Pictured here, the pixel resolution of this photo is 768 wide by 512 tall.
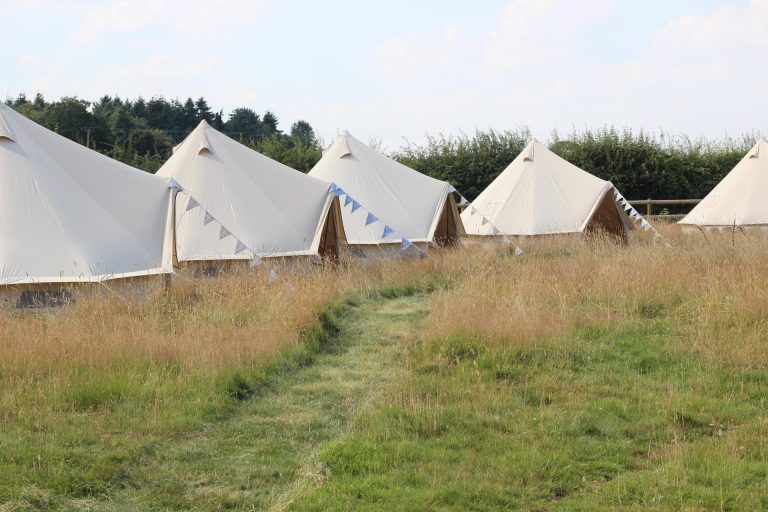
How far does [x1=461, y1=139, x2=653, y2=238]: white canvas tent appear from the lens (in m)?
18.6

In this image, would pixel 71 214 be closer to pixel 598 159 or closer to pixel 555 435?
pixel 555 435

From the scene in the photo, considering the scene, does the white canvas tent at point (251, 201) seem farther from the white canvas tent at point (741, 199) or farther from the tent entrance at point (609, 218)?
the white canvas tent at point (741, 199)

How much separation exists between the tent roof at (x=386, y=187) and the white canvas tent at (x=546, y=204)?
115 centimetres

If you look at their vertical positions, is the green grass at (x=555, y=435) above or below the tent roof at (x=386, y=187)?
below

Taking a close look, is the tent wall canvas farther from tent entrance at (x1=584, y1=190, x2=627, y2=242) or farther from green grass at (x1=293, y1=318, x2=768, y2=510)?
green grass at (x1=293, y1=318, x2=768, y2=510)

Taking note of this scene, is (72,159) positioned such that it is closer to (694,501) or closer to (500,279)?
(500,279)

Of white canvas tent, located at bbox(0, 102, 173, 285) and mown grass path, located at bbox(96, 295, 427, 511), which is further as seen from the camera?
white canvas tent, located at bbox(0, 102, 173, 285)

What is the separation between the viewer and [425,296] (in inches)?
454

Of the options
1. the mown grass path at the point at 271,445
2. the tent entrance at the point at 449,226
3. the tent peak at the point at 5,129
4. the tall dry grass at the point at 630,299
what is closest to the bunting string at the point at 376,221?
the tent entrance at the point at 449,226

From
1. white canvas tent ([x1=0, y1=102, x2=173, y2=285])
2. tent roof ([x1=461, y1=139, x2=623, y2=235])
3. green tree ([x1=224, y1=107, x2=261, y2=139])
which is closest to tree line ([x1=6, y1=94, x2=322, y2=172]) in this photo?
green tree ([x1=224, y1=107, x2=261, y2=139])

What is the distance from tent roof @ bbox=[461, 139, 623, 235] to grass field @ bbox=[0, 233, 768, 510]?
8.39 meters

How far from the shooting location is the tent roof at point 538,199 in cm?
1859

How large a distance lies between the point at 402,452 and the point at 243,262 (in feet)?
26.4

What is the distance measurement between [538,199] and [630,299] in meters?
9.87
